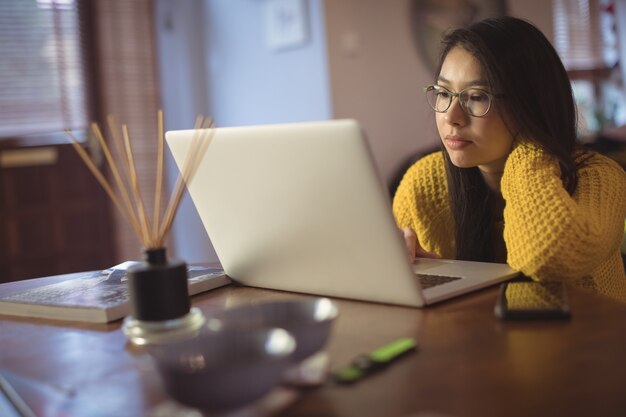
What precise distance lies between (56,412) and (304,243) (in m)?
0.45

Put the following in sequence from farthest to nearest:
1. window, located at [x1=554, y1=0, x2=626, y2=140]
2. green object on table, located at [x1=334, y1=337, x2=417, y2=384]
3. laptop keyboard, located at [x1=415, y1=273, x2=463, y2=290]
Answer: window, located at [x1=554, y1=0, x2=626, y2=140]
laptop keyboard, located at [x1=415, y1=273, x2=463, y2=290]
green object on table, located at [x1=334, y1=337, x2=417, y2=384]

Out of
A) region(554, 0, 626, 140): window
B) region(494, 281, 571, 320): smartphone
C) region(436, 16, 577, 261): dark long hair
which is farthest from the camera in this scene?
region(554, 0, 626, 140): window

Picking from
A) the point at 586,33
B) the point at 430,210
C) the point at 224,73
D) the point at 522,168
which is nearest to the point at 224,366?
the point at 522,168

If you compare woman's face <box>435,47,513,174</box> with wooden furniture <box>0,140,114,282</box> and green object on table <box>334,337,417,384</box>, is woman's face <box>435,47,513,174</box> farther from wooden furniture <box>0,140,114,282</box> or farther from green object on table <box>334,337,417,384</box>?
wooden furniture <box>0,140,114,282</box>

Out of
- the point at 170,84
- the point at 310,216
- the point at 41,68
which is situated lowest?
the point at 310,216

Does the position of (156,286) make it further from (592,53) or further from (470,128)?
(592,53)

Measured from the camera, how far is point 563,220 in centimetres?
114

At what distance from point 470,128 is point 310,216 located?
0.44 m

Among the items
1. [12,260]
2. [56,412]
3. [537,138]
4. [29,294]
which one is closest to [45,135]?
[12,260]

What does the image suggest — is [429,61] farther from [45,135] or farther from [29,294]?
[29,294]

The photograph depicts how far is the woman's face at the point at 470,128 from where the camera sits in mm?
1376

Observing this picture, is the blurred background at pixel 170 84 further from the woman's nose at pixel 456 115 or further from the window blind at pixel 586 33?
the woman's nose at pixel 456 115

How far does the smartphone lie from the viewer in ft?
3.13

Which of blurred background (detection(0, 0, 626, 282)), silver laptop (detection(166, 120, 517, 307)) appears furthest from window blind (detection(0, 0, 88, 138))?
silver laptop (detection(166, 120, 517, 307))
